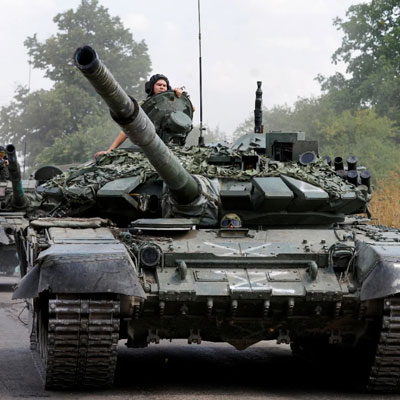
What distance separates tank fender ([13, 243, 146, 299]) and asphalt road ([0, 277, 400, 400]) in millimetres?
1146

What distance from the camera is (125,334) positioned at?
1334 centimetres

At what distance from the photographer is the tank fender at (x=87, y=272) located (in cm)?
1195

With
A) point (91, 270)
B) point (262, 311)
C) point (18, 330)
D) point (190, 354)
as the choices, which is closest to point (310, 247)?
point (262, 311)

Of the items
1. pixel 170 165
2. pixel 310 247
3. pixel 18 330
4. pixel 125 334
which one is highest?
pixel 170 165

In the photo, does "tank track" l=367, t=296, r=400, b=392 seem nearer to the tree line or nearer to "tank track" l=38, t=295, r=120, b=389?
"tank track" l=38, t=295, r=120, b=389

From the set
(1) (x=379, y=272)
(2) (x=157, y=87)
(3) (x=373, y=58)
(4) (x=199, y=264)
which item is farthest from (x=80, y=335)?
(3) (x=373, y=58)

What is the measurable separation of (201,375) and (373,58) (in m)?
39.5

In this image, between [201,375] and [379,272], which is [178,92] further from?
[379,272]

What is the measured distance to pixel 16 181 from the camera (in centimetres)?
2567

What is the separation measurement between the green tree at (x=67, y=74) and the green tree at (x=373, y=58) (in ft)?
68.5

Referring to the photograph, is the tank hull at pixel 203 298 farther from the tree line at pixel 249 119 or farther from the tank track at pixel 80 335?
the tree line at pixel 249 119

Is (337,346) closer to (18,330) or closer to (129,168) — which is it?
(129,168)

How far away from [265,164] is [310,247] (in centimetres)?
221

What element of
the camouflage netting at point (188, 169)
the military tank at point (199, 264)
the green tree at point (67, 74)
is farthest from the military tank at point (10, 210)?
the green tree at point (67, 74)
